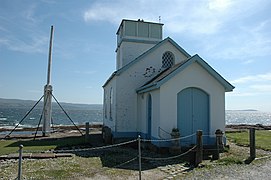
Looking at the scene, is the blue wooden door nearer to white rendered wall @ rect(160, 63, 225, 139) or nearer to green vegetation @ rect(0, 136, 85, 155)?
white rendered wall @ rect(160, 63, 225, 139)

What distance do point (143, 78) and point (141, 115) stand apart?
8.11 feet

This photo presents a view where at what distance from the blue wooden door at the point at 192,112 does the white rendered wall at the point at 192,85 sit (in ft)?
0.84

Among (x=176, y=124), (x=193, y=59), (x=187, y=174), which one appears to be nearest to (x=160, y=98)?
(x=176, y=124)

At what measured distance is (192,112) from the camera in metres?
13.2

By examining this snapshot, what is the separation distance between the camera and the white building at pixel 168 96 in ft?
41.8

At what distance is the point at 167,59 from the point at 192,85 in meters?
4.93

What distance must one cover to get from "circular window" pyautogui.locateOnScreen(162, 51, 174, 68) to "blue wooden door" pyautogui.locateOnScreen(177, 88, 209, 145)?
4.57 metres

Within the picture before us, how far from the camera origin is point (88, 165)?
31.9 ft

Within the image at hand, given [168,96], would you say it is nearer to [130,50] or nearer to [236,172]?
[236,172]

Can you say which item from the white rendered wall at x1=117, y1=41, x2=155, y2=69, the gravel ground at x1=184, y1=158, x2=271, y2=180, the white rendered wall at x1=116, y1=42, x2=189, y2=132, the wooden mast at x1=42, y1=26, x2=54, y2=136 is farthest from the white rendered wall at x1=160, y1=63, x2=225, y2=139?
the wooden mast at x1=42, y1=26, x2=54, y2=136

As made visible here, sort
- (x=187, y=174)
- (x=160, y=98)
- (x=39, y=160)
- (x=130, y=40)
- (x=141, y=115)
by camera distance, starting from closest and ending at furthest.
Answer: (x=187, y=174)
(x=39, y=160)
(x=160, y=98)
(x=141, y=115)
(x=130, y=40)

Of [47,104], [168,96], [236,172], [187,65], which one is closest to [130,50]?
[187,65]

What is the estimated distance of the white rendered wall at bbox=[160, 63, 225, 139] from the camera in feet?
41.4

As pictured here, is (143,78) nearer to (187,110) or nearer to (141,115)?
(141,115)
